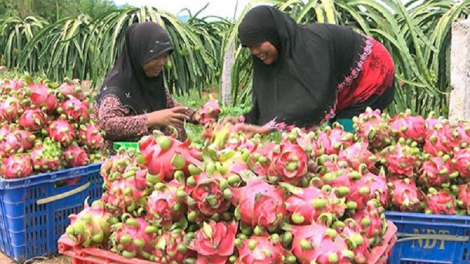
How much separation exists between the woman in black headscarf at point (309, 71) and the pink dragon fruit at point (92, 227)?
3.62ft

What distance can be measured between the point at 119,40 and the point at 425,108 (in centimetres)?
273

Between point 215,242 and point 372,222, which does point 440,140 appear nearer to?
point 372,222

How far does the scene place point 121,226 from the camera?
1123 millimetres

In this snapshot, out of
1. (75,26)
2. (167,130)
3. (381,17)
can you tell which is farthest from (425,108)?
(75,26)

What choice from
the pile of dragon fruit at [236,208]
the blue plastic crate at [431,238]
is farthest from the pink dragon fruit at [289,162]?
the blue plastic crate at [431,238]

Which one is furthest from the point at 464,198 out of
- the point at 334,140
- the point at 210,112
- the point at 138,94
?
the point at 138,94

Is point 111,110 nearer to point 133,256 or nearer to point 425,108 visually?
point 133,256

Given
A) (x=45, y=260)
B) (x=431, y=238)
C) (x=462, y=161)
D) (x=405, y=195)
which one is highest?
(x=462, y=161)

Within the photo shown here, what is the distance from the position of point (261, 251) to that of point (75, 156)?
138 centimetres

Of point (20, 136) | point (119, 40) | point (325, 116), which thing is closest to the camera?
point (20, 136)

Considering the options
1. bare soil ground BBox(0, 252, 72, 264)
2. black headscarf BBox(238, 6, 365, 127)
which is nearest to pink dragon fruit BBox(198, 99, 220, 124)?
black headscarf BBox(238, 6, 365, 127)

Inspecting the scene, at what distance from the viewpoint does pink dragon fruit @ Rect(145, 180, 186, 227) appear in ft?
3.50

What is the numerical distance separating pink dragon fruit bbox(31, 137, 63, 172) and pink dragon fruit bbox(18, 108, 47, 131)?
6cm

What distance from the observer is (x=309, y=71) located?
7.78ft
